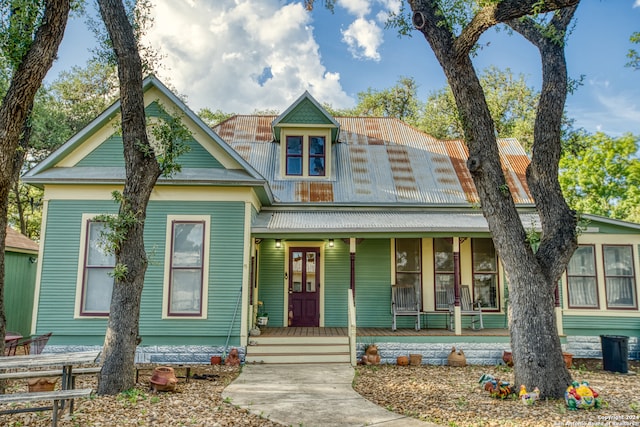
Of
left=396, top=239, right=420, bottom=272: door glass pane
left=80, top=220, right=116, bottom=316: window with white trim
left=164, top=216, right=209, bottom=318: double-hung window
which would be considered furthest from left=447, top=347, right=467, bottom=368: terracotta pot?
left=80, top=220, right=116, bottom=316: window with white trim

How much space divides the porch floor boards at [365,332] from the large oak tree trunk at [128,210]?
3.82 metres

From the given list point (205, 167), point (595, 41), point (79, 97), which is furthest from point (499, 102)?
point (79, 97)

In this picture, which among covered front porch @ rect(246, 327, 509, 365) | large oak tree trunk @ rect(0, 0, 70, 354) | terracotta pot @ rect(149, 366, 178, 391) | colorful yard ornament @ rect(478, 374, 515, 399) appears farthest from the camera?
covered front porch @ rect(246, 327, 509, 365)

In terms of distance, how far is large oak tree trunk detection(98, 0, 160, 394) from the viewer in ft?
20.3

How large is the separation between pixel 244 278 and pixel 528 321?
575cm

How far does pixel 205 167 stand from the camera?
9664 millimetres

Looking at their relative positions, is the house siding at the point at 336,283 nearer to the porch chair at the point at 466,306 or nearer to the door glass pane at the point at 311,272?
the door glass pane at the point at 311,272

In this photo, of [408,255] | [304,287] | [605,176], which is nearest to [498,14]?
[408,255]

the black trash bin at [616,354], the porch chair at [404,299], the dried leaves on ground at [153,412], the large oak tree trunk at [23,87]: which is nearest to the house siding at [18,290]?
the dried leaves on ground at [153,412]

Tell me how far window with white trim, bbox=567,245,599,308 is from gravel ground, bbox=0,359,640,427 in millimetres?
2823

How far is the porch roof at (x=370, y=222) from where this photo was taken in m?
9.78

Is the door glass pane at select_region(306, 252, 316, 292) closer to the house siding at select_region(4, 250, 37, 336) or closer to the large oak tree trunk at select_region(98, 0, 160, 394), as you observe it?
the large oak tree trunk at select_region(98, 0, 160, 394)

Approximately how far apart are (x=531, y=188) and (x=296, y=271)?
6.54m

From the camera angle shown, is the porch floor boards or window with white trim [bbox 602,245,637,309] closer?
the porch floor boards
